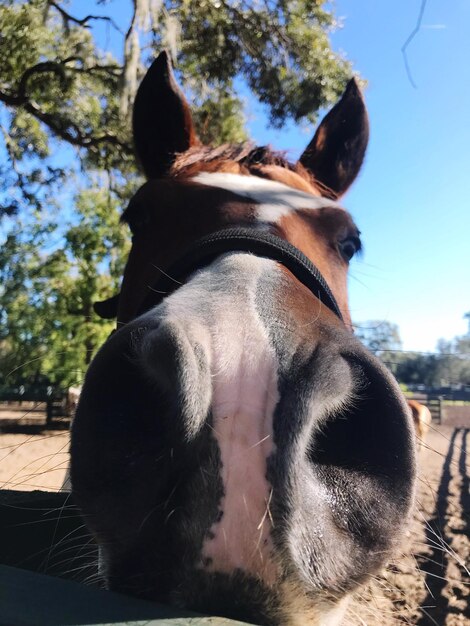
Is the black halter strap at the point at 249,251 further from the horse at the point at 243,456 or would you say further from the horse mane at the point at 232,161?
the horse mane at the point at 232,161

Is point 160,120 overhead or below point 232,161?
overhead

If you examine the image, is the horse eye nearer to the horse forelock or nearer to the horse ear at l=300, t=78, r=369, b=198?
the horse forelock

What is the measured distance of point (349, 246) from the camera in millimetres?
2301

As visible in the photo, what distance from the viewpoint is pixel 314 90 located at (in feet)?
24.4

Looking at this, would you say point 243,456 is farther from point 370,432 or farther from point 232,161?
point 232,161

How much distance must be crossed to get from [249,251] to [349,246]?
978 mm

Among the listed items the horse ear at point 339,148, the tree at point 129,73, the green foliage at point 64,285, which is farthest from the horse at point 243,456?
the green foliage at point 64,285

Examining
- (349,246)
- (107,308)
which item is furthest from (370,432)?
(107,308)

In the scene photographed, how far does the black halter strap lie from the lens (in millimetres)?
1476

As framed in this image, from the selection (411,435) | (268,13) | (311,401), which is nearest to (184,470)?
(311,401)

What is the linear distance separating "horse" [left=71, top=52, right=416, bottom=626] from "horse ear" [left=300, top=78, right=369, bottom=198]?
6.89 ft

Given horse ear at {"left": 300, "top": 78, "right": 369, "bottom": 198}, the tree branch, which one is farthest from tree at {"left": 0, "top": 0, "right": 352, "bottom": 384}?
horse ear at {"left": 300, "top": 78, "right": 369, "bottom": 198}

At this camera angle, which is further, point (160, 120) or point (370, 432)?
point (160, 120)

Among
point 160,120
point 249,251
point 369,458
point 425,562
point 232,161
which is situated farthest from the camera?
point 425,562
